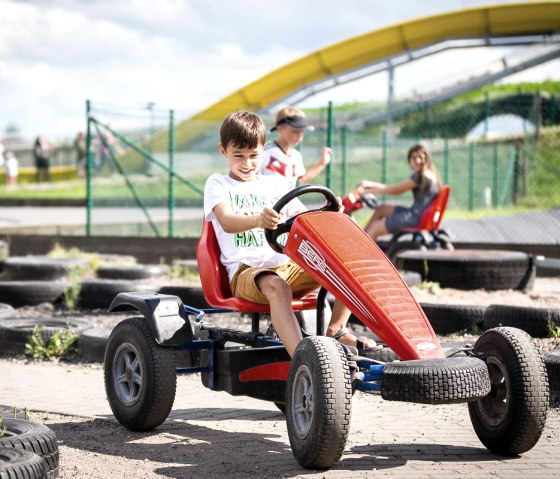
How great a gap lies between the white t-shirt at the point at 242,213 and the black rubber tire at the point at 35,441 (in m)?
1.39

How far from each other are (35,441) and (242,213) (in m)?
1.68

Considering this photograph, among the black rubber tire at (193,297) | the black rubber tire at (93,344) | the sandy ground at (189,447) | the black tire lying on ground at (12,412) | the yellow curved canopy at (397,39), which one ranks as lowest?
the sandy ground at (189,447)

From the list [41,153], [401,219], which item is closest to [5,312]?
[401,219]

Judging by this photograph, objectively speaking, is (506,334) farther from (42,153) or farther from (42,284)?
(42,153)

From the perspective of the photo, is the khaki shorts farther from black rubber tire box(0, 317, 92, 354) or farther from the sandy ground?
black rubber tire box(0, 317, 92, 354)

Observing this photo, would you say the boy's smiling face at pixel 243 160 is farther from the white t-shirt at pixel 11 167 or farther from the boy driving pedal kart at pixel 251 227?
the white t-shirt at pixel 11 167

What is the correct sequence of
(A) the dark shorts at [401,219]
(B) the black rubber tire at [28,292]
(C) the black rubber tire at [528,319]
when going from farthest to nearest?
(A) the dark shorts at [401,219] → (B) the black rubber tire at [28,292] → (C) the black rubber tire at [528,319]

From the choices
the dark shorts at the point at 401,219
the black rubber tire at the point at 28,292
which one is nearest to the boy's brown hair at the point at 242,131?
the black rubber tire at the point at 28,292

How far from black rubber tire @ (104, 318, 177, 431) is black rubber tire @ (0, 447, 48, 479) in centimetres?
129

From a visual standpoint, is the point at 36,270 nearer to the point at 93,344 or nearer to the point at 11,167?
the point at 93,344

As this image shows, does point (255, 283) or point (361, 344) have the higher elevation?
point (255, 283)

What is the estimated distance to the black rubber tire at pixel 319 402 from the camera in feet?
12.5

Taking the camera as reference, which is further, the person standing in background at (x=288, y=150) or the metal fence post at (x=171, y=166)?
the metal fence post at (x=171, y=166)

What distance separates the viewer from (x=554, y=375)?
17.3 ft
